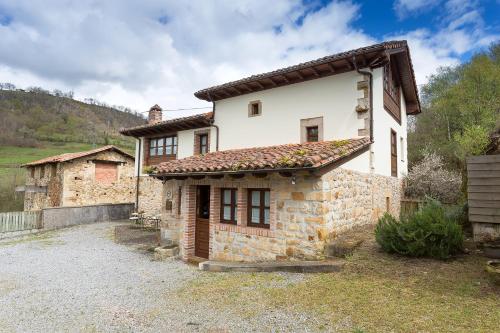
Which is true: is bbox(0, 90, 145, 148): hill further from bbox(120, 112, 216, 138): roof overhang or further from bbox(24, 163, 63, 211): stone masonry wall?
bbox(120, 112, 216, 138): roof overhang

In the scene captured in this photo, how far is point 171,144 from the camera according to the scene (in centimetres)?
1579

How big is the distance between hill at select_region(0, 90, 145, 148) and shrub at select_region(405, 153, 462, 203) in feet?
127

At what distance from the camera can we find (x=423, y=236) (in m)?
5.97

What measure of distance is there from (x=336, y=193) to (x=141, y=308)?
4891mm

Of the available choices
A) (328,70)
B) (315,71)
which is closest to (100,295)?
(315,71)

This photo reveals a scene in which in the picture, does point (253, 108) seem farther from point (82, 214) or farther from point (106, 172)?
point (106, 172)

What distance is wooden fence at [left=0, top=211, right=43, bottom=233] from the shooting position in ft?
46.0

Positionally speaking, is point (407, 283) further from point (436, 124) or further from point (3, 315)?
point (436, 124)

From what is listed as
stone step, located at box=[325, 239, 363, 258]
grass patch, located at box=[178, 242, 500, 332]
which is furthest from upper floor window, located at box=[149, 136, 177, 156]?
stone step, located at box=[325, 239, 363, 258]

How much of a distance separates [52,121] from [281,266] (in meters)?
52.4

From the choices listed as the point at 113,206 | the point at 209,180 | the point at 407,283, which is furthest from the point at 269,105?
the point at 113,206

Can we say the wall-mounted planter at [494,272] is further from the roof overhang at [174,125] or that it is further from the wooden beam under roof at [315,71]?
the roof overhang at [174,125]

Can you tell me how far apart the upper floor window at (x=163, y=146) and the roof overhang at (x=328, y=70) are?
362 cm

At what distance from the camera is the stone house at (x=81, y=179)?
59.7 feet
